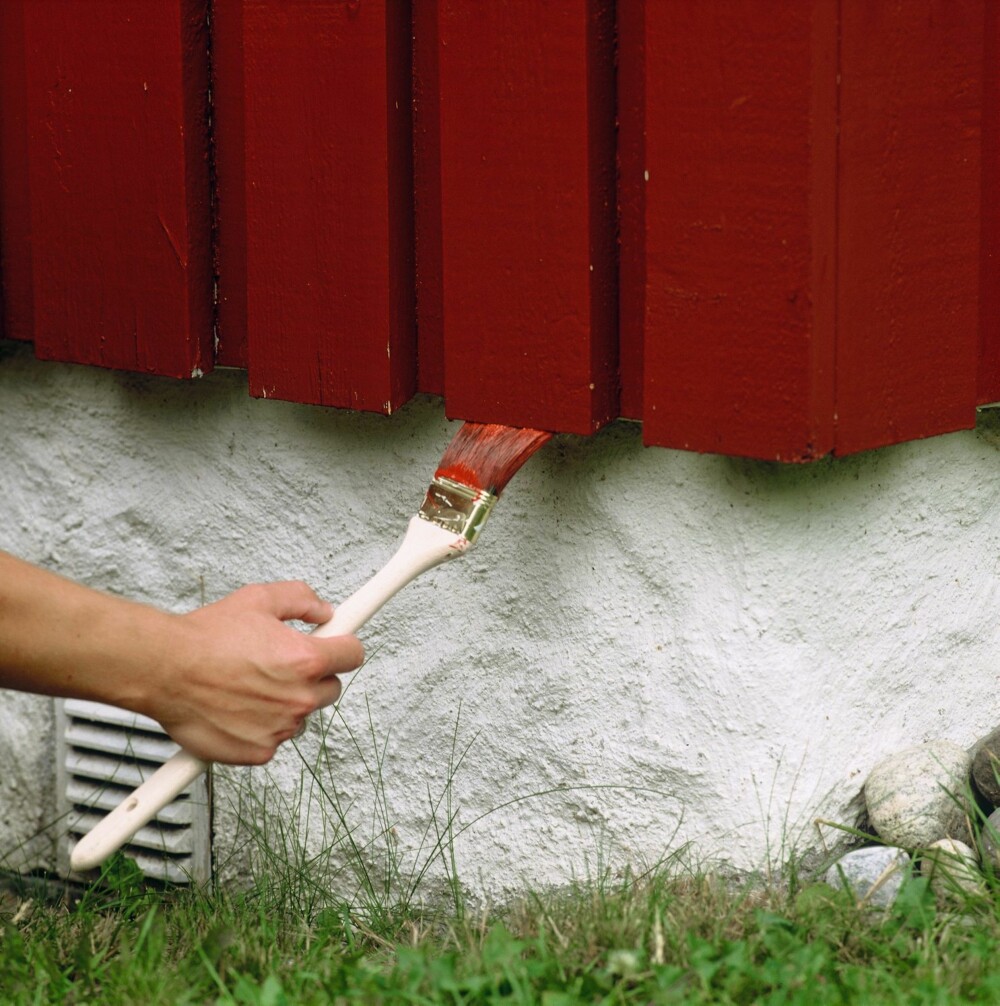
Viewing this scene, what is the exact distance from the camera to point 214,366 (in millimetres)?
2494

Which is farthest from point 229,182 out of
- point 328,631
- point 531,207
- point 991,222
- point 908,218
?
point 991,222

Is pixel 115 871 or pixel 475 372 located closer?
pixel 475 372

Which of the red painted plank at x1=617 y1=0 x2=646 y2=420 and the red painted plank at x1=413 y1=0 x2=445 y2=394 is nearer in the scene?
the red painted plank at x1=617 y1=0 x2=646 y2=420

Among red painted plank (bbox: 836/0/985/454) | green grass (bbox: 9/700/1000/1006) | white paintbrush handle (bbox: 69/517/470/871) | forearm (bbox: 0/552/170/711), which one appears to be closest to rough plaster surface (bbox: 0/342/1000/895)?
green grass (bbox: 9/700/1000/1006)

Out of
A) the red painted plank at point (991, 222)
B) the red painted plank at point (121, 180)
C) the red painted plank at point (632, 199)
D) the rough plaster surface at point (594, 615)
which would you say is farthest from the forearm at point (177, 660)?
the red painted plank at point (991, 222)

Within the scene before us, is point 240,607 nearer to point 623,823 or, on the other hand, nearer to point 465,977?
point 465,977

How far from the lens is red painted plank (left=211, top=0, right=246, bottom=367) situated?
2363 millimetres

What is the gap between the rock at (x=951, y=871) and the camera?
6.39 ft

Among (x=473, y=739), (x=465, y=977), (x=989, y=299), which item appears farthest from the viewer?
→ (x=473, y=739)

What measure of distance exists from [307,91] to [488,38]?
32cm

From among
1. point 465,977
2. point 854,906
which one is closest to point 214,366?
point 465,977

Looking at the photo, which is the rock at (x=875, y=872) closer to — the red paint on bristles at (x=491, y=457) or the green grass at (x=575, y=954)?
the green grass at (x=575, y=954)

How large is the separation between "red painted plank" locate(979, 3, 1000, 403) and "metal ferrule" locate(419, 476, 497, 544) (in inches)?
29.9

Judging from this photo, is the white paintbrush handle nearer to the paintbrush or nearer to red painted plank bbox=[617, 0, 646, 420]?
the paintbrush
